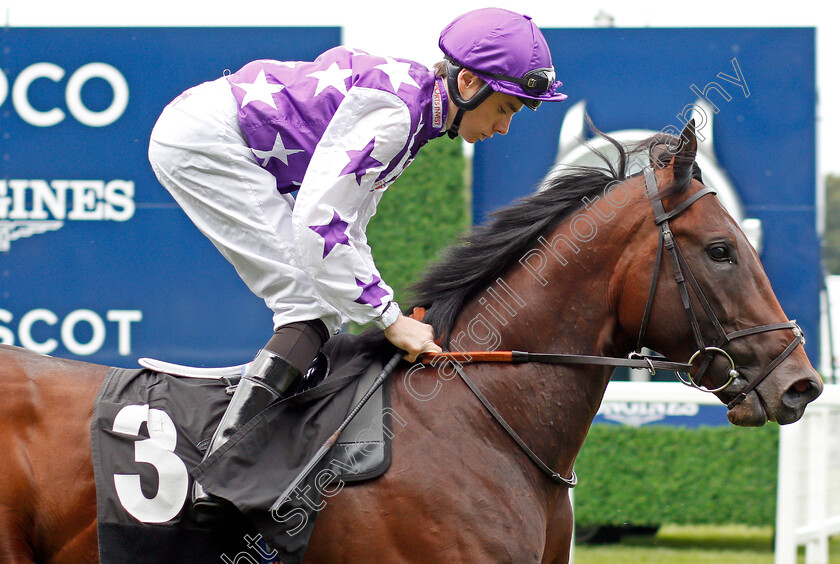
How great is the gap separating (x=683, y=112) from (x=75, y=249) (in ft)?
14.8

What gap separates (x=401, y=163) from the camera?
89.8 inches

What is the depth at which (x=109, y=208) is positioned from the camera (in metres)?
6.37

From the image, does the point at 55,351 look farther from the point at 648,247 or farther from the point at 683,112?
the point at 648,247

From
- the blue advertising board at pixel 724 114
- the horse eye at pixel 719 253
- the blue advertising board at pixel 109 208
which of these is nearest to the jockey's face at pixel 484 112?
the horse eye at pixel 719 253

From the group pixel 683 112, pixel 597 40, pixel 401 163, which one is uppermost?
pixel 401 163

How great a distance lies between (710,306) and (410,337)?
761mm

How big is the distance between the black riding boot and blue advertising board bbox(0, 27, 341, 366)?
13.5ft

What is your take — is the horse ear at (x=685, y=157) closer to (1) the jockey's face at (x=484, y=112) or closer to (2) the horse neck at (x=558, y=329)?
(2) the horse neck at (x=558, y=329)

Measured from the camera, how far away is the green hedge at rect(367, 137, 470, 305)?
6066mm

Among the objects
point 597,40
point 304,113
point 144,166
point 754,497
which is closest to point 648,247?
point 304,113

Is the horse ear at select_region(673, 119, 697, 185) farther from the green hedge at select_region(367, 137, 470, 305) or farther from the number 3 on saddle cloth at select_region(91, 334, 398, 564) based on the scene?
the green hedge at select_region(367, 137, 470, 305)

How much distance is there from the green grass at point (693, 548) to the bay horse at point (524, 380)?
354 centimetres

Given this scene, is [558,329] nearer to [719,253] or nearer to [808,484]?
[719,253]

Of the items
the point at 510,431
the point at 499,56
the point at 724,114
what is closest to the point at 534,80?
the point at 499,56
